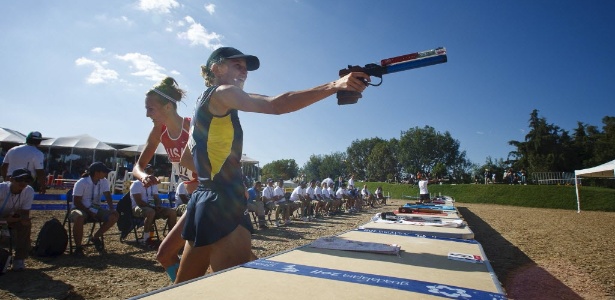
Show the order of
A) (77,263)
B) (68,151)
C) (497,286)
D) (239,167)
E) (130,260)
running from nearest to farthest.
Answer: (497,286) → (239,167) → (77,263) → (130,260) → (68,151)

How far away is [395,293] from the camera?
48.5 inches

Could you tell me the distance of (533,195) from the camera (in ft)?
83.7

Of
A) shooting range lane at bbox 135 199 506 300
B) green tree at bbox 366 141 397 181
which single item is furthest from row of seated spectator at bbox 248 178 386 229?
green tree at bbox 366 141 397 181

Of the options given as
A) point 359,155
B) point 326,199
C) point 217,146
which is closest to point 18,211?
point 217,146

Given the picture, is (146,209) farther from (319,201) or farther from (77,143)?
(77,143)

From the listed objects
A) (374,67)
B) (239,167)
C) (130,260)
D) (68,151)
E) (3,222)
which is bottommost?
(130,260)

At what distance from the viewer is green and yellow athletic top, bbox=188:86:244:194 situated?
1.87 m

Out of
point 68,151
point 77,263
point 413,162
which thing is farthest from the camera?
point 413,162

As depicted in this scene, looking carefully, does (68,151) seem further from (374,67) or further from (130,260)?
(374,67)

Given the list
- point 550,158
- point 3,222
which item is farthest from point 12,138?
point 550,158

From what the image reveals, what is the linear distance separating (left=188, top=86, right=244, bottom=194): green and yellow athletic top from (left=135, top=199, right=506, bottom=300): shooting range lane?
1.91 ft

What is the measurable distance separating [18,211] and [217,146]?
5.46 metres

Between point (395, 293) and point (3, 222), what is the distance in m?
6.43

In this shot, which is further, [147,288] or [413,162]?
[413,162]
